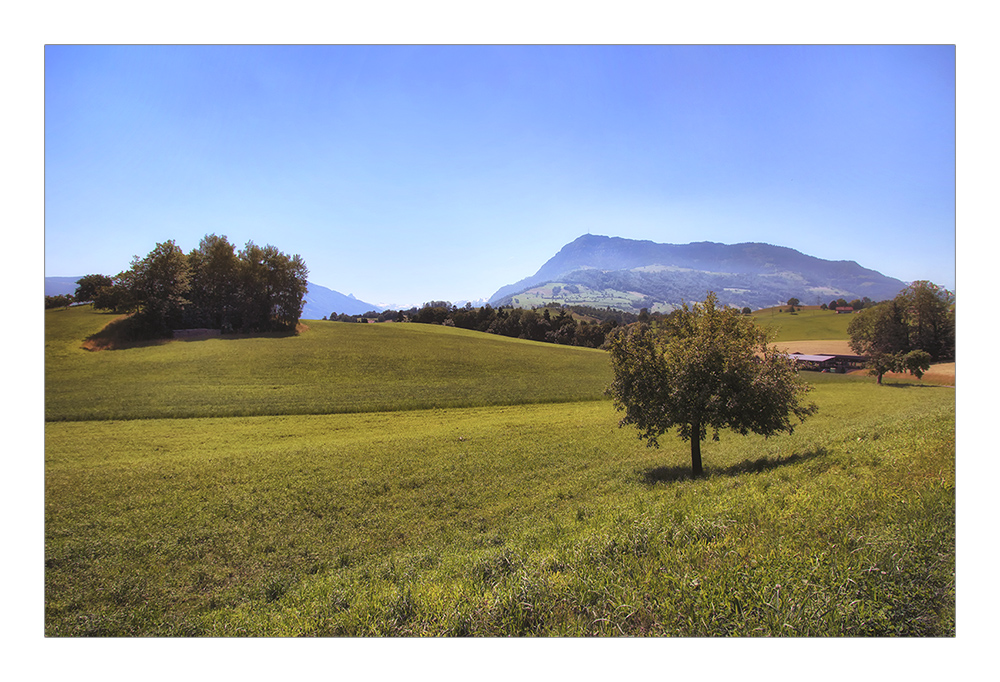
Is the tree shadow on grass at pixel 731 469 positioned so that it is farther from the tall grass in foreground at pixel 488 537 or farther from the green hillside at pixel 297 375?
the green hillside at pixel 297 375

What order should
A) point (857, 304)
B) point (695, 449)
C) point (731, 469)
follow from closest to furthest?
1. point (731, 469)
2. point (695, 449)
3. point (857, 304)

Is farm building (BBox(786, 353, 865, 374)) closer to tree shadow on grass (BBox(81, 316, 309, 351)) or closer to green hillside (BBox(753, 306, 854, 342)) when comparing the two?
green hillside (BBox(753, 306, 854, 342))

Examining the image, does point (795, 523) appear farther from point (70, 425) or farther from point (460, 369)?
point (460, 369)

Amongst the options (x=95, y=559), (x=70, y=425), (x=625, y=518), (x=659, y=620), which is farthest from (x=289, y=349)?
(x=659, y=620)

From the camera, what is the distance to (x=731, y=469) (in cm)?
1200

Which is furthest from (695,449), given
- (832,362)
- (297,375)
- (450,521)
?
(832,362)

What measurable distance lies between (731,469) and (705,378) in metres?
2.89

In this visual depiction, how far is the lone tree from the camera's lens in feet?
40.6

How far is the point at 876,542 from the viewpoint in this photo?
14.3ft

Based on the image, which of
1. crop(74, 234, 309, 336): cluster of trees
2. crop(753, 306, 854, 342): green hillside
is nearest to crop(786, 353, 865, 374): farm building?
crop(753, 306, 854, 342): green hillside

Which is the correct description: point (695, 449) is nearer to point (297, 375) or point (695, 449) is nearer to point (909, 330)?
point (909, 330)

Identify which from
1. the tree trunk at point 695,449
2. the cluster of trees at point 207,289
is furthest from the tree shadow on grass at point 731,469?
the cluster of trees at point 207,289

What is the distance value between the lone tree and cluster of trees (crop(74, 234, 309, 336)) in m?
17.5

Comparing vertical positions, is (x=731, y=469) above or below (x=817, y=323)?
below
